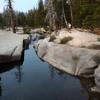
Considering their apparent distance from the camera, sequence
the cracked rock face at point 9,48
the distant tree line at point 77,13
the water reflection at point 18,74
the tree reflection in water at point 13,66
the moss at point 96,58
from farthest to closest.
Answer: the distant tree line at point 77,13, the cracked rock face at point 9,48, the tree reflection in water at point 13,66, the water reflection at point 18,74, the moss at point 96,58

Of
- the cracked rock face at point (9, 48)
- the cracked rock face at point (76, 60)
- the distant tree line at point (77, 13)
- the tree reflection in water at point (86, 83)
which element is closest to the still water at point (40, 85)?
the tree reflection in water at point (86, 83)

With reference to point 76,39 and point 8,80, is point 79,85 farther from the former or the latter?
point 76,39

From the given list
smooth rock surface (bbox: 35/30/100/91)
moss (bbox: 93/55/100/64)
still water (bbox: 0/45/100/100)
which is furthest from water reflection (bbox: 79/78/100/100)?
moss (bbox: 93/55/100/64)

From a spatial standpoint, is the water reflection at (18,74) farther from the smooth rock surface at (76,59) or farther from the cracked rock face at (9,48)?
the smooth rock surface at (76,59)

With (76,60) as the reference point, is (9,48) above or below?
above

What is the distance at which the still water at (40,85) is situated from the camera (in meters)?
16.7

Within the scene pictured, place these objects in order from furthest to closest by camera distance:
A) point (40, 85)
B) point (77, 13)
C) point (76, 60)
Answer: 1. point (77, 13)
2. point (76, 60)
3. point (40, 85)

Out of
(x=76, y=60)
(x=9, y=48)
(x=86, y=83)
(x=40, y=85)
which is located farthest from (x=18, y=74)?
(x=86, y=83)

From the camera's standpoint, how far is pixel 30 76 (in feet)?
73.6

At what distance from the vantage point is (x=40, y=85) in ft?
63.4

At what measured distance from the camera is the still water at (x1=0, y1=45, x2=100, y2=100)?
16672 millimetres

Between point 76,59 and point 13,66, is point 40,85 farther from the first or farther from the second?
point 13,66

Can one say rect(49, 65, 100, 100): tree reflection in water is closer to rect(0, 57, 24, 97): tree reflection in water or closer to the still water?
the still water

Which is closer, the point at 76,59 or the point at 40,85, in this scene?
the point at 40,85
